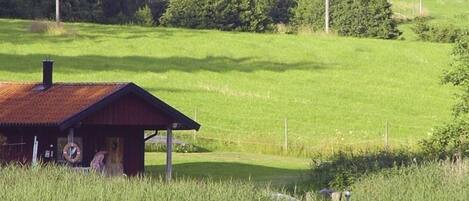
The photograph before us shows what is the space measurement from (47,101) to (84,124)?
5.68 feet

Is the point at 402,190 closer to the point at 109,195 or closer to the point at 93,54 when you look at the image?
the point at 109,195

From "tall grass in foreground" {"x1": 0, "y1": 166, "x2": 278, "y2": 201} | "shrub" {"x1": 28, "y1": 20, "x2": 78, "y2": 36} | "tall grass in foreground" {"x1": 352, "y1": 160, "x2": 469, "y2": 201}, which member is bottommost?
"tall grass in foreground" {"x1": 352, "y1": 160, "x2": 469, "y2": 201}

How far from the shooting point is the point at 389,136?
4409 cm

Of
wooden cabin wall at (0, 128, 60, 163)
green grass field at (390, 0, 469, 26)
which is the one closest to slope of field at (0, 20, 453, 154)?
wooden cabin wall at (0, 128, 60, 163)

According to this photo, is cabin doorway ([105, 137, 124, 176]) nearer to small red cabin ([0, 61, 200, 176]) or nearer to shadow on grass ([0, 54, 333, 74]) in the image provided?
small red cabin ([0, 61, 200, 176])

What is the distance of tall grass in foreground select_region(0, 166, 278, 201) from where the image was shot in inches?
691

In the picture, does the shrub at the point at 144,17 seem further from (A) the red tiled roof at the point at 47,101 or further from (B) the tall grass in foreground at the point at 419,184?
(B) the tall grass in foreground at the point at 419,184

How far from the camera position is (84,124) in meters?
28.7

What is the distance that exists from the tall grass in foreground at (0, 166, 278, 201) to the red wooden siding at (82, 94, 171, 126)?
8.62m

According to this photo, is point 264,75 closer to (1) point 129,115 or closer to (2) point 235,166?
(2) point 235,166

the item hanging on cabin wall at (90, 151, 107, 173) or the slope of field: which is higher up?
the slope of field

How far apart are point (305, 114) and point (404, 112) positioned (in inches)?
200

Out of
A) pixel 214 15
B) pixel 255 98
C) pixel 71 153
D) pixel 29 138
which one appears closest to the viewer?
pixel 71 153

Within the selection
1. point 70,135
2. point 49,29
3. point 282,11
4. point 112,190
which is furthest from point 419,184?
point 282,11
